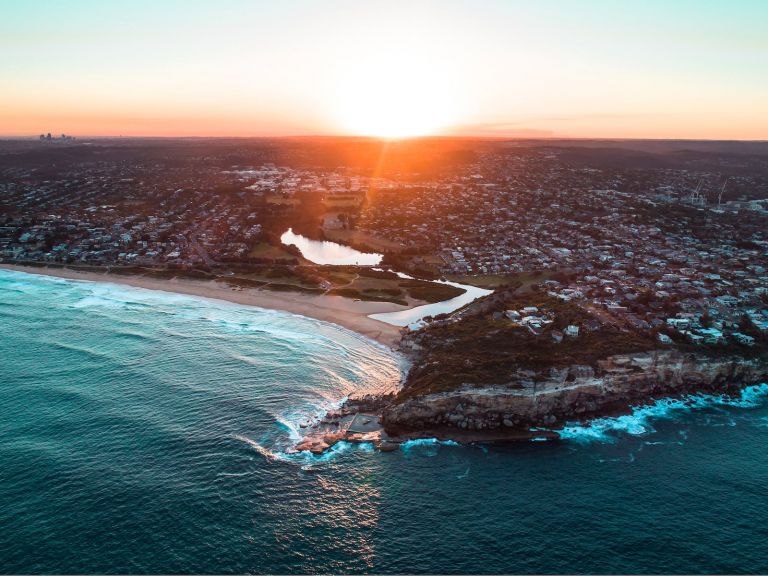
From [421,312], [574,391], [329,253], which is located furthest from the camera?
[329,253]

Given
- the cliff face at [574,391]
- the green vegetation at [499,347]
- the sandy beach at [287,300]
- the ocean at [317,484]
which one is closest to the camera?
the ocean at [317,484]

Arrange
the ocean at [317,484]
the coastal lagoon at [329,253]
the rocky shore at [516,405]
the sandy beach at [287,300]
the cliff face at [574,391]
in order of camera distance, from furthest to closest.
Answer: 1. the coastal lagoon at [329,253]
2. the sandy beach at [287,300]
3. the cliff face at [574,391]
4. the rocky shore at [516,405]
5. the ocean at [317,484]

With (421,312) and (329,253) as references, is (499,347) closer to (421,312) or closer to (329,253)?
(421,312)

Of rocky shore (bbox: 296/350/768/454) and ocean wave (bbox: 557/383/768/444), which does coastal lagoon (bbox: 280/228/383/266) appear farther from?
ocean wave (bbox: 557/383/768/444)

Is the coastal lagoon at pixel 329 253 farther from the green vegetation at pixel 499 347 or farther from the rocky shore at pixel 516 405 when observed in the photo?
the rocky shore at pixel 516 405

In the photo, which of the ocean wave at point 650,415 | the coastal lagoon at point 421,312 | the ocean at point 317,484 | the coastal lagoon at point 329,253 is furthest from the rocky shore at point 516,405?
the coastal lagoon at point 329,253

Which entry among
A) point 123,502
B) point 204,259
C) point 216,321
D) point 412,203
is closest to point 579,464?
point 123,502

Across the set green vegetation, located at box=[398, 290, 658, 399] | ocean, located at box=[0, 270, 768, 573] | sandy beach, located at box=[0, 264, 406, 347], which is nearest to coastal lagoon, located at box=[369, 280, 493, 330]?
sandy beach, located at box=[0, 264, 406, 347]

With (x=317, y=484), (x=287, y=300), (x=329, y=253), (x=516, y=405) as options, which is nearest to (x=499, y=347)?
(x=516, y=405)
